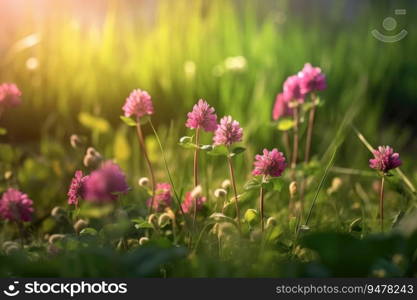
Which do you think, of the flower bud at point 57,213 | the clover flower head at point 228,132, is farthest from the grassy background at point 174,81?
the clover flower head at point 228,132

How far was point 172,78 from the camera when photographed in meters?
3.43

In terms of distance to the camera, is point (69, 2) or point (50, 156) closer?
point (50, 156)

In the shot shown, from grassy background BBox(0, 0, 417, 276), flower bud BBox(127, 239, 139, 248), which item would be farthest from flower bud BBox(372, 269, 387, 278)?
grassy background BBox(0, 0, 417, 276)

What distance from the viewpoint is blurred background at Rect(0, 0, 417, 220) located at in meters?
2.77

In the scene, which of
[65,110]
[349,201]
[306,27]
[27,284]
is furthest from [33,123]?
[306,27]

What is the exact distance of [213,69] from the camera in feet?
11.3

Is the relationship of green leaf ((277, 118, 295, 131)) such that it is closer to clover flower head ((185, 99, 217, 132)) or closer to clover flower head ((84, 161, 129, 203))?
clover flower head ((185, 99, 217, 132))

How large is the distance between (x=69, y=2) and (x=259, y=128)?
1413 millimetres

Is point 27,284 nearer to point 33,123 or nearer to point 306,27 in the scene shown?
point 33,123

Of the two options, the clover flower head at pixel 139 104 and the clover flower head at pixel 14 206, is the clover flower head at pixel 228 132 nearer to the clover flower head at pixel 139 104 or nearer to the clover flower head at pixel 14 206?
the clover flower head at pixel 139 104

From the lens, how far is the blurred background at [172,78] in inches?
109

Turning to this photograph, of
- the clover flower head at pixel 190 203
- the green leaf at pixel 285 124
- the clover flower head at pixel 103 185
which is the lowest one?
the clover flower head at pixel 103 185

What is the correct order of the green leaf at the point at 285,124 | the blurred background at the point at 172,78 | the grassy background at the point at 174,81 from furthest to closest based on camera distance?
1. the blurred background at the point at 172,78
2. the grassy background at the point at 174,81
3. the green leaf at the point at 285,124

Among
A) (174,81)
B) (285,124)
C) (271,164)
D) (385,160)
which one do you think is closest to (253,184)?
(271,164)
